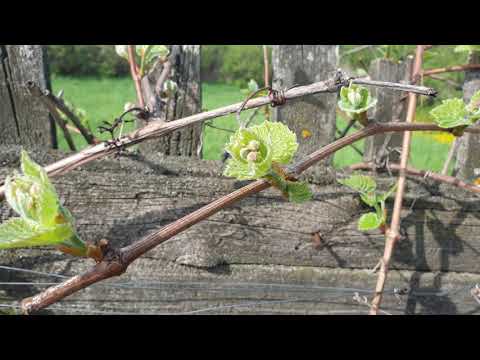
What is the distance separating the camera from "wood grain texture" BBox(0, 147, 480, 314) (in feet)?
2.76

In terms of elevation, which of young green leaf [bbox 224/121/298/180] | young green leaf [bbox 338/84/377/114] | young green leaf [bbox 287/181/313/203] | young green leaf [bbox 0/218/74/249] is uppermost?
young green leaf [bbox 338/84/377/114]

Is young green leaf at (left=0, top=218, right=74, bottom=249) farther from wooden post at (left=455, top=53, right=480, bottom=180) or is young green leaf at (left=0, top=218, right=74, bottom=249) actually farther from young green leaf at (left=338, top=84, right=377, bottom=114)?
wooden post at (left=455, top=53, right=480, bottom=180)

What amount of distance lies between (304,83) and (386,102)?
0.47 metres

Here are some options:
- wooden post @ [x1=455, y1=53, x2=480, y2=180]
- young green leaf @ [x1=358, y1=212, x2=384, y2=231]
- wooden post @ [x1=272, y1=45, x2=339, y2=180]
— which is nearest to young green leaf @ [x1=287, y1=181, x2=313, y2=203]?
young green leaf @ [x1=358, y1=212, x2=384, y2=231]

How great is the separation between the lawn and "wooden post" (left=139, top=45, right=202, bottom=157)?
68cm

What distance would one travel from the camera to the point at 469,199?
3.13 ft

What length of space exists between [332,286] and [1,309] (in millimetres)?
628

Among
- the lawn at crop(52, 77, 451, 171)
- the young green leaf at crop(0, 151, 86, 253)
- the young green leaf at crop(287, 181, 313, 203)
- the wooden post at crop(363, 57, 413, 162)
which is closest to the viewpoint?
the young green leaf at crop(0, 151, 86, 253)

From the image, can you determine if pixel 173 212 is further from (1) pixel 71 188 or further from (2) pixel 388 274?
Result: (2) pixel 388 274

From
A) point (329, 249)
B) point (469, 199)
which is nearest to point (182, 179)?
point (329, 249)

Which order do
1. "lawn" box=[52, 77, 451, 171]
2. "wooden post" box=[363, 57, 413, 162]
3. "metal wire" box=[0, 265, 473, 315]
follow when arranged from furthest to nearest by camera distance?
"lawn" box=[52, 77, 451, 171], "wooden post" box=[363, 57, 413, 162], "metal wire" box=[0, 265, 473, 315]

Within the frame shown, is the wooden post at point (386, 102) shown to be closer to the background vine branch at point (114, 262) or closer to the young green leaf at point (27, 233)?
the background vine branch at point (114, 262)

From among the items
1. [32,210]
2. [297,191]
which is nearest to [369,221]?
[297,191]

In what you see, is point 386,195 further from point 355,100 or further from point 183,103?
point 183,103
